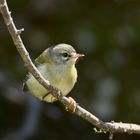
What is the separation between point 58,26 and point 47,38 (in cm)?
18

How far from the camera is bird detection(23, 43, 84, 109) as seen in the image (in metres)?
3.64

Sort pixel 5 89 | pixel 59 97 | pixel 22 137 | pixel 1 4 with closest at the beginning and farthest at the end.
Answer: pixel 1 4 < pixel 59 97 < pixel 22 137 < pixel 5 89

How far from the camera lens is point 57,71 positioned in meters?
3.71

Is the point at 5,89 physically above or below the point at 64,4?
below

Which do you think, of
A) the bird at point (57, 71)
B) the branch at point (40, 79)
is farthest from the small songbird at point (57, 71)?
the branch at point (40, 79)

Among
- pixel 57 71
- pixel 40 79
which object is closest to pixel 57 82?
pixel 57 71

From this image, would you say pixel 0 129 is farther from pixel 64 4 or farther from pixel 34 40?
pixel 64 4

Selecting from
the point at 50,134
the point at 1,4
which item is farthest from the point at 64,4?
the point at 1,4

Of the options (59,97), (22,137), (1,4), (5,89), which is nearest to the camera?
(1,4)

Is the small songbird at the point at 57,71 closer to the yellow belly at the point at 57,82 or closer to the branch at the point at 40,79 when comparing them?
the yellow belly at the point at 57,82

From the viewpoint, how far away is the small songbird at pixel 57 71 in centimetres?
364

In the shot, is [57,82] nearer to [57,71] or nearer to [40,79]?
[57,71]

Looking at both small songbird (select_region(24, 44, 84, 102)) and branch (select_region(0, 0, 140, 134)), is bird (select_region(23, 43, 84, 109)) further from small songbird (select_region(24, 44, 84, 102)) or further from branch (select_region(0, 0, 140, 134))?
branch (select_region(0, 0, 140, 134))

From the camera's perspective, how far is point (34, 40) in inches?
225
